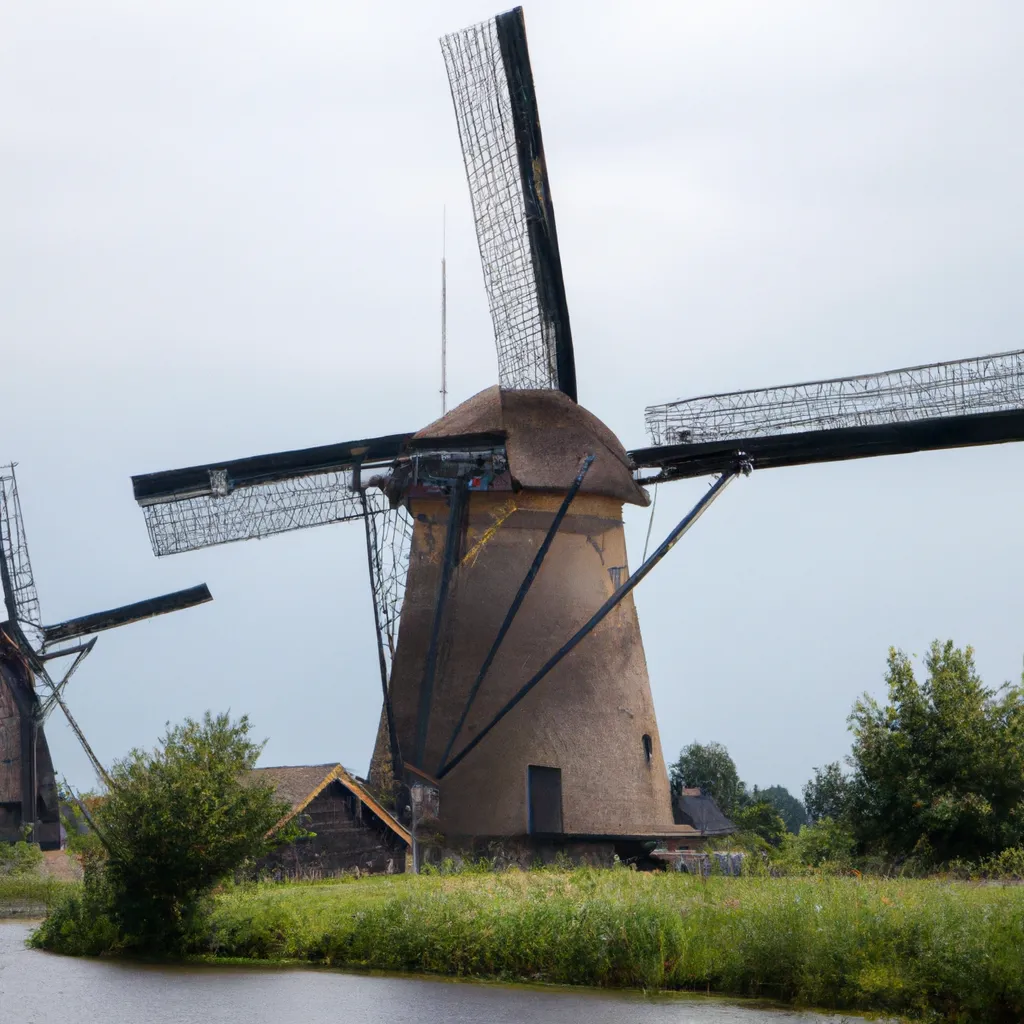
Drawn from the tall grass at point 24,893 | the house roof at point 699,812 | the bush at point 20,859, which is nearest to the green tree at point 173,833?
the tall grass at point 24,893

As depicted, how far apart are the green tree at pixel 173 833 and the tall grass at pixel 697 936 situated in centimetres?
77

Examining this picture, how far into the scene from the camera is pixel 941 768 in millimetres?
24938

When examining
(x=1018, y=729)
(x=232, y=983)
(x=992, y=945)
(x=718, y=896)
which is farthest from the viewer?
(x=1018, y=729)

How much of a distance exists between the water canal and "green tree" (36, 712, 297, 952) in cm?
170

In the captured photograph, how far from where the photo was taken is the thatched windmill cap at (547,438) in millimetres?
28359

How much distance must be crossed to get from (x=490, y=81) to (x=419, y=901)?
15815 millimetres

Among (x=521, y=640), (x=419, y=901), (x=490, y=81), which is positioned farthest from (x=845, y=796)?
(x=490, y=81)

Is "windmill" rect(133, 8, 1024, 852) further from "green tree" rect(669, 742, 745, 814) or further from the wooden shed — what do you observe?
"green tree" rect(669, 742, 745, 814)

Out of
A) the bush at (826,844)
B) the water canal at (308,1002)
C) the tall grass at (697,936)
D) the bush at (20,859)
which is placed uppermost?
the bush at (20,859)

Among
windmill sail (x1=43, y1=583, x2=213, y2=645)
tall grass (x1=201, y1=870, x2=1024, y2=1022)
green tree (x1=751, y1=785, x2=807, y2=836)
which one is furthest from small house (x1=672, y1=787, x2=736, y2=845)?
green tree (x1=751, y1=785, x2=807, y2=836)

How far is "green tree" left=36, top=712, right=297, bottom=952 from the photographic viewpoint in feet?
65.4

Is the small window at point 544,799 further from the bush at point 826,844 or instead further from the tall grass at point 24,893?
the tall grass at point 24,893

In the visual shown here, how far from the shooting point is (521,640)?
28172 mm

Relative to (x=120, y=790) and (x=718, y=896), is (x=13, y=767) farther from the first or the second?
(x=718, y=896)
